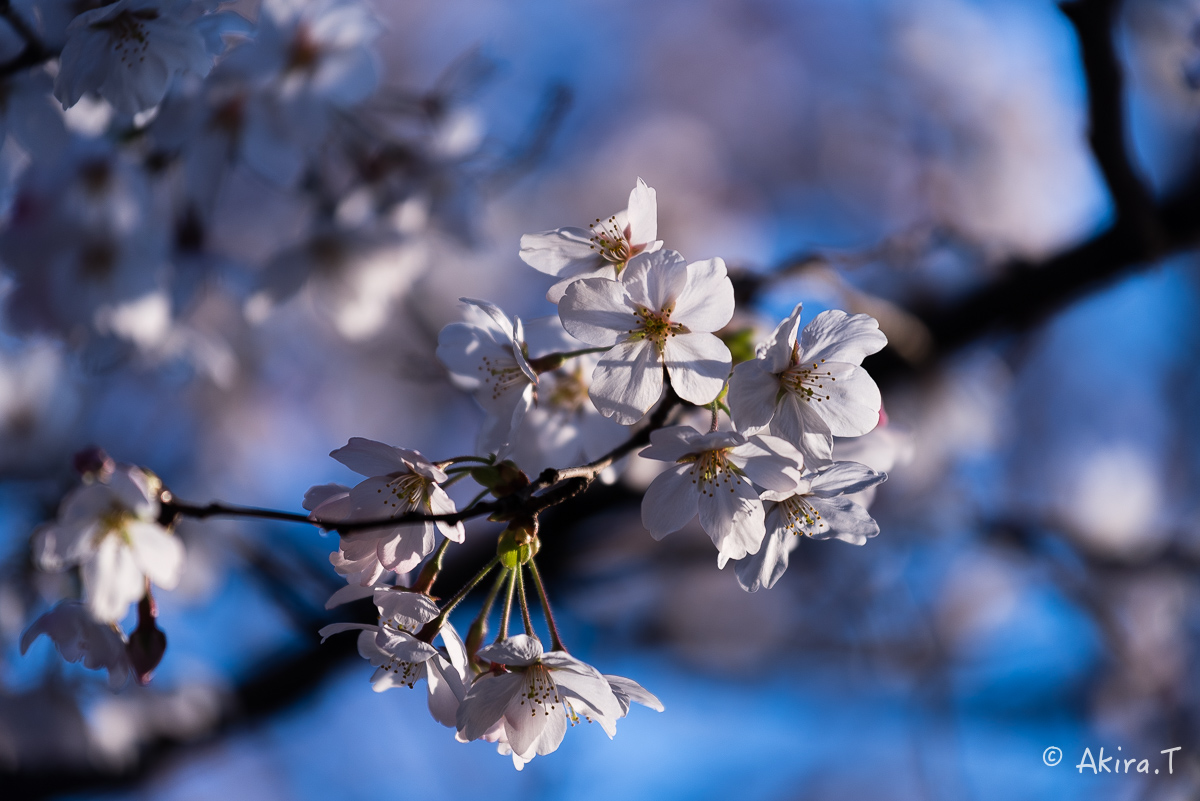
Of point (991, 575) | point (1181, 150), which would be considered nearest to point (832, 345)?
point (1181, 150)

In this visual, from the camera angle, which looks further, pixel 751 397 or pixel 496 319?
pixel 496 319

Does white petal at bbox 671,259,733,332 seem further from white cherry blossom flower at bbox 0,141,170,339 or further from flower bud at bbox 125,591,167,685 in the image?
white cherry blossom flower at bbox 0,141,170,339

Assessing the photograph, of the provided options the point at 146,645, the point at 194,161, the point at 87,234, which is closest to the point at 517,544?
the point at 146,645

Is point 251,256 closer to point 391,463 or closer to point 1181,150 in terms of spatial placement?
point 391,463

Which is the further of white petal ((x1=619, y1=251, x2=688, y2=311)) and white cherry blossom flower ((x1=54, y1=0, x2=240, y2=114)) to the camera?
white cherry blossom flower ((x1=54, y1=0, x2=240, y2=114))

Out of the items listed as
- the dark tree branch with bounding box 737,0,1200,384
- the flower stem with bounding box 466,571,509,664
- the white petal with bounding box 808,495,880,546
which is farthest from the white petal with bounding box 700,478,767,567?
the dark tree branch with bounding box 737,0,1200,384

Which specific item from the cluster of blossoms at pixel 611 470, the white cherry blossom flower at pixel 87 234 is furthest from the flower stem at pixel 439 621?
the white cherry blossom flower at pixel 87 234

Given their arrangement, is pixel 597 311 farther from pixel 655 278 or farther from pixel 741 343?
pixel 741 343
